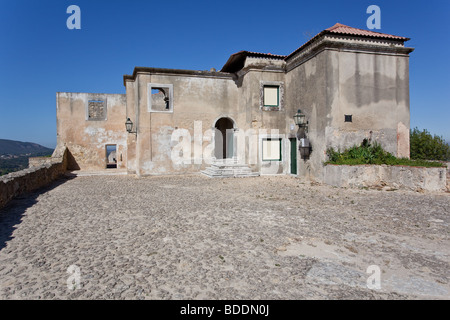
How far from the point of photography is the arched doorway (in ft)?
56.3

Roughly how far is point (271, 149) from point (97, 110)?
13.8 meters

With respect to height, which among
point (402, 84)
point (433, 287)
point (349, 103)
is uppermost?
point (402, 84)

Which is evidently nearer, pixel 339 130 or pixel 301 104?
pixel 339 130

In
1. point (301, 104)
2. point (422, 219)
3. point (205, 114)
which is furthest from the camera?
point (205, 114)

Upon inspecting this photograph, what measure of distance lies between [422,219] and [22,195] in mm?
11347

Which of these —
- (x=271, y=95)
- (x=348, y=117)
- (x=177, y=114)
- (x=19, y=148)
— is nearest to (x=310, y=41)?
(x=271, y=95)

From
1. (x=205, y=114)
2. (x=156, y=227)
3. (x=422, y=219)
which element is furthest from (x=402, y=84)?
(x=156, y=227)

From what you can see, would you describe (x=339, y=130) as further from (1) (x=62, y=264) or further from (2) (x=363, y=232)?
(1) (x=62, y=264)

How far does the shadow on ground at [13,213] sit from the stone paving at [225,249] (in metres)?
0.04

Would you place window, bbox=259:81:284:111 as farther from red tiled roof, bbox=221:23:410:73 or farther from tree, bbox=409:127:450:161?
tree, bbox=409:127:450:161

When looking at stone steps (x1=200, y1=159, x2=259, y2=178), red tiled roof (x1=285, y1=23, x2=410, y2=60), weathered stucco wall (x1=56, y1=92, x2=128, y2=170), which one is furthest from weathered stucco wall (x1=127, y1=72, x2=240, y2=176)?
weathered stucco wall (x1=56, y1=92, x2=128, y2=170)

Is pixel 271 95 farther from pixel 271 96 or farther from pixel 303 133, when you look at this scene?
pixel 303 133

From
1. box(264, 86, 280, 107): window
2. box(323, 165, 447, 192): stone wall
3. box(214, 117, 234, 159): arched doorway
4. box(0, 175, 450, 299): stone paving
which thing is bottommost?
box(0, 175, 450, 299): stone paving

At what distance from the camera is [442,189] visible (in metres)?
9.05
